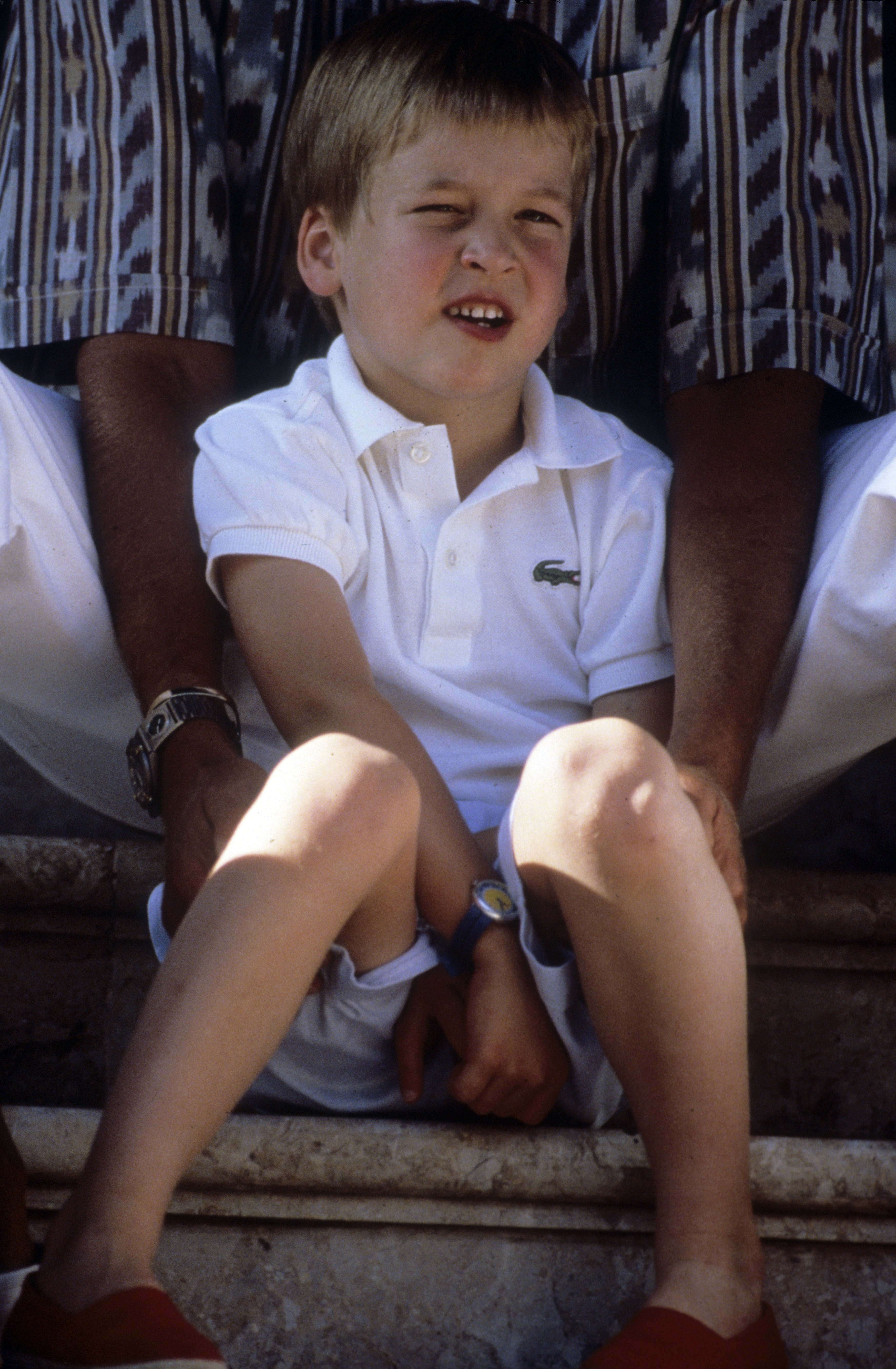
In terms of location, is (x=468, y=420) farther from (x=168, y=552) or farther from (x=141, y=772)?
(x=141, y=772)

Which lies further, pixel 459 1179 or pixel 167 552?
pixel 167 552

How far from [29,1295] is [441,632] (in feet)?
2.36

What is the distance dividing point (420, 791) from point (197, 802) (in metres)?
0.20

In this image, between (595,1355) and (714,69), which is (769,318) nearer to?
(714,69)

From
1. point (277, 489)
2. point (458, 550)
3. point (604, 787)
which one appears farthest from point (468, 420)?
point (604, 787)

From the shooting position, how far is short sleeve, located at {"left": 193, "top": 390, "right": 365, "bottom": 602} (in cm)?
126

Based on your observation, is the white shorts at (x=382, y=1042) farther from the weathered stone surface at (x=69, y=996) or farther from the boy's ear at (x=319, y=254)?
the boy's ear at (x=319, y=254)

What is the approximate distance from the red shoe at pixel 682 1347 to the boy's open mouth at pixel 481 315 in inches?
36.6

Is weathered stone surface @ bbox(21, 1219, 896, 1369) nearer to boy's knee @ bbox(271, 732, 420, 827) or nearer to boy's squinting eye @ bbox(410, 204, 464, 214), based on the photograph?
boy's knee @ bbox(271, 732, 420, 827)

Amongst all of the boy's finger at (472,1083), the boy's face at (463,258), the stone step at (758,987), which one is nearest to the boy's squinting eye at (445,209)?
the boy's face at (463,258)

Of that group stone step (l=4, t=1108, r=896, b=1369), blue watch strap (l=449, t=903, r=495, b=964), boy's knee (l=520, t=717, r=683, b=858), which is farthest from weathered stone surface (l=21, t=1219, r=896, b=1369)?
boy's knee (l=520, t=717, r=683, b=858)

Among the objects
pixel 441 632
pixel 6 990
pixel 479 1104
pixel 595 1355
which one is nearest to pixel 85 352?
pixel 441 632

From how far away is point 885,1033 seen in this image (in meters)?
1.49

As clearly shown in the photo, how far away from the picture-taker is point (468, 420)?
1.44 m
